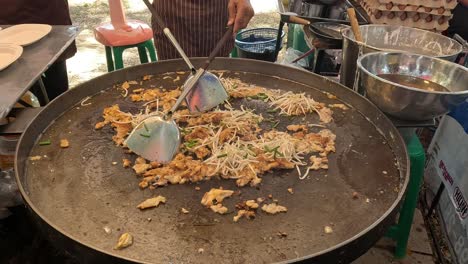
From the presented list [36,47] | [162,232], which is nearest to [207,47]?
[36,47]

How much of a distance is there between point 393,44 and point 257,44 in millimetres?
3018

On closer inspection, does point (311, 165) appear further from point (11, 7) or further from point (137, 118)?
point (11, 7)

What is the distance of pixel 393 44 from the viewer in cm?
322

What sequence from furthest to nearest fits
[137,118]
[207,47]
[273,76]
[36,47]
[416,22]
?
[207,47] < [416,22] < [36,47] < [273,76] < [137,118]

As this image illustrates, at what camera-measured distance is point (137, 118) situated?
2371 millimetres

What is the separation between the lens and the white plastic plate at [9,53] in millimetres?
2830

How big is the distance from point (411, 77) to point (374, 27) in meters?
0.82

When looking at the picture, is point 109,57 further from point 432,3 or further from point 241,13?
point 432,3

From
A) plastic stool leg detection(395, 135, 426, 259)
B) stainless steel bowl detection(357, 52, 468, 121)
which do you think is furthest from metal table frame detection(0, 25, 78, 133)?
plastic stool leg detection(395, 135, 426, 259)

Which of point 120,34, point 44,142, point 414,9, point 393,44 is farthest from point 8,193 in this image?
point 414,9

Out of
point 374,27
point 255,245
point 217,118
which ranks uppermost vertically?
point 374,27

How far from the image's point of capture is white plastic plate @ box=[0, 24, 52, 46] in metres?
3.25

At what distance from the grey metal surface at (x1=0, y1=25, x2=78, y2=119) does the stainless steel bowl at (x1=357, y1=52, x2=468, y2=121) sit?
7.55ft

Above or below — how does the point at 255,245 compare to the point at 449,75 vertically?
below
